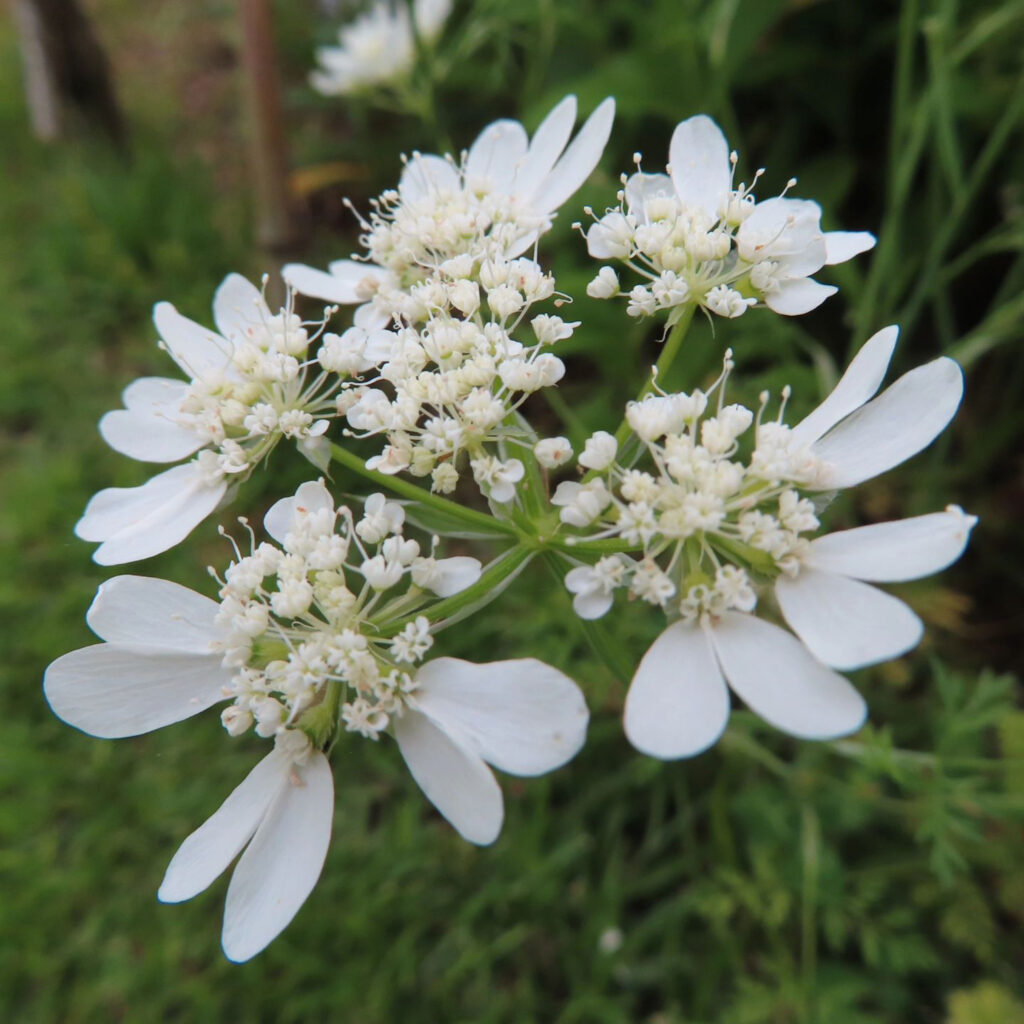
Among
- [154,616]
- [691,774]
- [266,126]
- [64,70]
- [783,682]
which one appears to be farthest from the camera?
[64,70]

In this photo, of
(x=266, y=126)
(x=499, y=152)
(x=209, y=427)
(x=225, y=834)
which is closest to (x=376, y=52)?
(x=266, y=126)

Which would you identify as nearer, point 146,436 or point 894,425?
point 894,425

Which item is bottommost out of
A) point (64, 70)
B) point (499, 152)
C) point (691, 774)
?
point (691, 774)

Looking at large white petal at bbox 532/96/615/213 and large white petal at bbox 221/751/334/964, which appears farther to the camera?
large white petal at bbox 532/96/615/213

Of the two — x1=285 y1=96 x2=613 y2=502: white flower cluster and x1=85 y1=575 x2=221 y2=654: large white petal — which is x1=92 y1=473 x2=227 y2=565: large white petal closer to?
x1=85 y1=575 x2=221 y2=654: large white petal

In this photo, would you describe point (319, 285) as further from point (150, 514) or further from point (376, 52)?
point (376, 52)

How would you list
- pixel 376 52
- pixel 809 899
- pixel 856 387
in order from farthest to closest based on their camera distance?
1. pixel 376 52
2. pixel 809 899
3. pixel 856 387

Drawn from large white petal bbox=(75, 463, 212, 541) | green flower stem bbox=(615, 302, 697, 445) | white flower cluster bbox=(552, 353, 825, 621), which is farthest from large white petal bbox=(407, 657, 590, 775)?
large white petal bbox=(75, 463, 212, 541)
